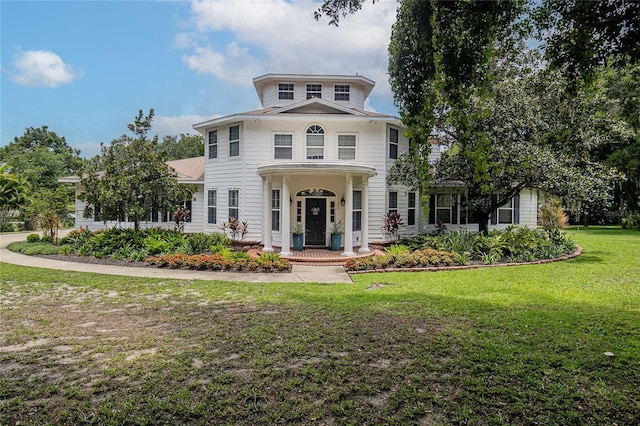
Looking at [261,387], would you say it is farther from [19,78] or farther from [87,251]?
[19,78]

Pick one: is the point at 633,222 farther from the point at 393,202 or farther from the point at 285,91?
the point at 285,91

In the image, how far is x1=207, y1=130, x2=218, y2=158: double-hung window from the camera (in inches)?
688

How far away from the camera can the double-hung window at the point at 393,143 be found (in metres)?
16.7

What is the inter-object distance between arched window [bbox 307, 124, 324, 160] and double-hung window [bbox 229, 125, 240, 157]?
3168 millimetres

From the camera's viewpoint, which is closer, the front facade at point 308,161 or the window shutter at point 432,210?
the front facade at point 308,161

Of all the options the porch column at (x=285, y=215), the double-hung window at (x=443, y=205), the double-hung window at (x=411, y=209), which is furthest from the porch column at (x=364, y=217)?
the double-hung window at (x=443, y=205)

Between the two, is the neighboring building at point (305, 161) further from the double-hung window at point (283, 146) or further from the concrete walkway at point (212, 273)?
the concrete walkway at point (212, 273)

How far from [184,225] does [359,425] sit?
17.7 meters

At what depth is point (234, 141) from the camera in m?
16.6

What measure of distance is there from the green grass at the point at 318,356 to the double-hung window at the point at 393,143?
370 inches

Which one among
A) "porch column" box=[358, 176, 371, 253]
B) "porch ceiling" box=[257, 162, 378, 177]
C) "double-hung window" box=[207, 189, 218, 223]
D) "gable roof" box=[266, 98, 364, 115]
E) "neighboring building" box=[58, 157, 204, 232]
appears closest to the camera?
"porch ceiling" box=[257, 162, 378, 177]

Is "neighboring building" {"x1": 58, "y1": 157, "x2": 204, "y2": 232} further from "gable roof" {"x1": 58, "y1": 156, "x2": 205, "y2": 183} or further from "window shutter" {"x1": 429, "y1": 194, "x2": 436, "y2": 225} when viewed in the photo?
"window shutter" {"x1": 429, "y1": 194, "x2": 436, "y2": 225}

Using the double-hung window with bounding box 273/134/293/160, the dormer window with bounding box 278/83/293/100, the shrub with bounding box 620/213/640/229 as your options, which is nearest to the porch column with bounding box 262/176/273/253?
the double-hung window with bounding box 273/134/293/160

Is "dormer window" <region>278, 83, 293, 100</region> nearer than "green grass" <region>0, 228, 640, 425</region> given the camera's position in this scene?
No
